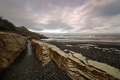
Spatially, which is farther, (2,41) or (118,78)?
(2,41)

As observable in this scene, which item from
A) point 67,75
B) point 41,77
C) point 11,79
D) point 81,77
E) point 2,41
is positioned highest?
point 2,41

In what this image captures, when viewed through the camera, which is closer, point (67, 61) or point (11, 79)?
point (11, 79)

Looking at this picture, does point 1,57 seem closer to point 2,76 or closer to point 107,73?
point 2,76

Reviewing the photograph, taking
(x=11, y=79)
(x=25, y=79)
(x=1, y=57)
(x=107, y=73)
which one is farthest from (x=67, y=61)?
(x=1, y=57)

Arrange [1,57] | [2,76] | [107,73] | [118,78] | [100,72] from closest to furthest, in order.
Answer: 1. [118,78]
2. [107,73]
3. [100,72]
4. [2,76]
5. [1,57]

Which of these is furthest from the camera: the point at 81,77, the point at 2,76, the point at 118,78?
the point at 2,76

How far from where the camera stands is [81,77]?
2.35 meters

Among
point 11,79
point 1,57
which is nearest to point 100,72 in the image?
point 11,79

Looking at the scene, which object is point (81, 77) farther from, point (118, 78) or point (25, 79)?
point (25, 79)

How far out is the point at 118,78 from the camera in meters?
1.73

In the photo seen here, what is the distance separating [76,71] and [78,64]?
0.41 meters

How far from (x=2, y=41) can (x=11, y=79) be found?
9.25 ft

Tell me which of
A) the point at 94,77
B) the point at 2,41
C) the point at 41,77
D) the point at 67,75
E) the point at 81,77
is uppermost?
the point at 2,41

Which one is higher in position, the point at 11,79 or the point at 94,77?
the point at 94,77
